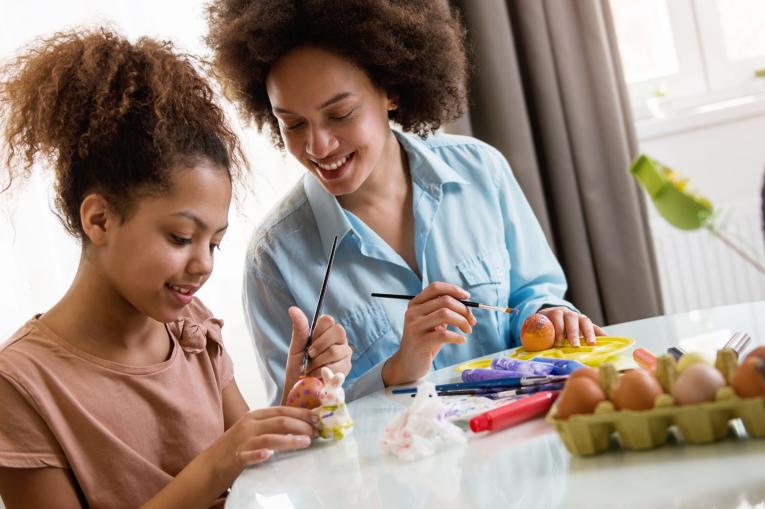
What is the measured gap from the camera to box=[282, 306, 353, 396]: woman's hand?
4.07ft

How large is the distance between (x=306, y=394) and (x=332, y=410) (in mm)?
65

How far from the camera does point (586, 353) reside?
1222 millimetres

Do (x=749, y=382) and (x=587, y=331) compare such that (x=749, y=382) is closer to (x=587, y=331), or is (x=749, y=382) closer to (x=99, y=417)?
(x=587, y=331)

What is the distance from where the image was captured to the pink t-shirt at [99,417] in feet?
3.63

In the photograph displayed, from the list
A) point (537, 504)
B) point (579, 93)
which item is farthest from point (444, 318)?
point (579, 93)

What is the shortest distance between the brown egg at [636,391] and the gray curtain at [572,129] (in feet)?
5.23

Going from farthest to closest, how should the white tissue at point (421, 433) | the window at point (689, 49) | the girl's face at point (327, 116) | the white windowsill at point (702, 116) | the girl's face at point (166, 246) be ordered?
the window at point (689, 49)
the white windowsill at point (702, 116)
the girl's face at point (327, 116)
the girl's face at point (166, 246)
the white tissue at point (421, 433)

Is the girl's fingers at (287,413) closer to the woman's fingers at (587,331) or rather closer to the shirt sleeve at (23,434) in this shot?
the shirt sleeve at (23,434)

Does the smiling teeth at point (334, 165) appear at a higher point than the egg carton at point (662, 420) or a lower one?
higher

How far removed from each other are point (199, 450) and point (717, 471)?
0.78 metres

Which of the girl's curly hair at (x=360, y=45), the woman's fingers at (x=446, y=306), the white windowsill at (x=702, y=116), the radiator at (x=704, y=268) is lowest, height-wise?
the radiator at (x=704, y=268)

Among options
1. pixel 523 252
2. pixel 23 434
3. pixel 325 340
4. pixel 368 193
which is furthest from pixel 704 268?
pixel 23 434

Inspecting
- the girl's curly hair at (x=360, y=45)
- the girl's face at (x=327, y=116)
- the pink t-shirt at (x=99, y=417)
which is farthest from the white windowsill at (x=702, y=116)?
the pink t-shirt at (x=99, y=417)

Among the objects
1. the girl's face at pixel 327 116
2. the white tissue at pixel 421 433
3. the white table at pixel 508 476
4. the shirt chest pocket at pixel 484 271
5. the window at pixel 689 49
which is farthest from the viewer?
the window at pixel 689 49
